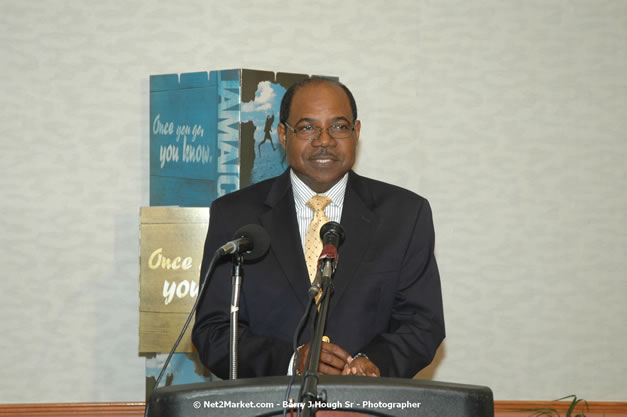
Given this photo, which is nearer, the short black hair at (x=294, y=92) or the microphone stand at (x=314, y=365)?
the microphone stand at (x=314, y=365)

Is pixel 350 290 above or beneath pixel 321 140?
beneath

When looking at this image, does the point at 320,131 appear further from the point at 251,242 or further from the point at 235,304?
the point at 235,304

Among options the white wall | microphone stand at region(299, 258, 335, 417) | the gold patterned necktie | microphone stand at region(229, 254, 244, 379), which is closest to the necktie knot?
the gold patterned necktie

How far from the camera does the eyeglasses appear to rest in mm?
2105

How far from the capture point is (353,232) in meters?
2.12

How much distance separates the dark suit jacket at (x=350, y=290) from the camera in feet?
6.53

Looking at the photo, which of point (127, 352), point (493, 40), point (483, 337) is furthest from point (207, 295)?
point (493, 40)

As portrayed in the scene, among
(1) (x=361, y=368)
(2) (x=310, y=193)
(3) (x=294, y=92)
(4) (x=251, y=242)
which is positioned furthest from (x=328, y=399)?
(3) (x=294, y=92)

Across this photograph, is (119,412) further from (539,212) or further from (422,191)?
(539,212)

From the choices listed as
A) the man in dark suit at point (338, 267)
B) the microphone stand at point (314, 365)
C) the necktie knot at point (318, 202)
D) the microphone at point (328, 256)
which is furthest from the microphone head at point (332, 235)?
the necktie knot at point (318, 202)

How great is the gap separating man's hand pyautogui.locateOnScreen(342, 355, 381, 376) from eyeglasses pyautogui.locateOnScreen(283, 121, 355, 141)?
0.66m

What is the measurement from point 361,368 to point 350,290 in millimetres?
318

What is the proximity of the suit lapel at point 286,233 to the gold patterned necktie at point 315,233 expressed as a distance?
0.03 meters

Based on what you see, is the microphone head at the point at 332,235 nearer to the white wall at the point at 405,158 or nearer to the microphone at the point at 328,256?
the microphone at the point at 328,256
